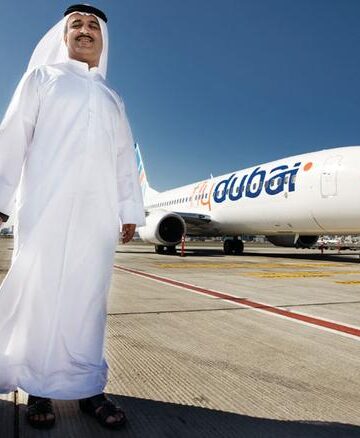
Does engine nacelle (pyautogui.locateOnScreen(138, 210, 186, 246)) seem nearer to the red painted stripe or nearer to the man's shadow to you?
the red painted stripe

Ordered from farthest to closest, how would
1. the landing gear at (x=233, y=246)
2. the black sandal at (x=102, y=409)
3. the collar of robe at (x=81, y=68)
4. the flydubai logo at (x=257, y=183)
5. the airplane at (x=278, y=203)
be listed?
the landing gear at (x=233, y=246) < the flydubai logo at (x=257, y=183) < the airplane at (x=278, y=203) < the collar of robe at (x=81, y=68) < the black sandal at (x=102, y=409)

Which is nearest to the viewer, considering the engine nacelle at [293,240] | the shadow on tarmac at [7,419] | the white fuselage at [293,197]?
the shadow on tarmac at [7,419]

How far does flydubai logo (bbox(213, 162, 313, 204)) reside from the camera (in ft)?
40.1

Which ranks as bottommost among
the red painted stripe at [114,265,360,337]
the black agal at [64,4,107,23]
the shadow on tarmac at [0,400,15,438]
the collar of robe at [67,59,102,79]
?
the shadow on tarmac at [0,400,15,438]

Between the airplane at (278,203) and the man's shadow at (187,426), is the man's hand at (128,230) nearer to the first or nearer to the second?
the man's shadow at (187,426)

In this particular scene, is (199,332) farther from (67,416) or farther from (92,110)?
(92,110)

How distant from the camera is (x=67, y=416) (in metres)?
1.77

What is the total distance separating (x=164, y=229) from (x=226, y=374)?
13681 millimetres

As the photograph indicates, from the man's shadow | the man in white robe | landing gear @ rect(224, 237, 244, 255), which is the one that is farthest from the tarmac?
landing gear @ rect(224, 237, 244, 255)

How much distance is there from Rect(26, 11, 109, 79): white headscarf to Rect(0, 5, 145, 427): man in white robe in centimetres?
23

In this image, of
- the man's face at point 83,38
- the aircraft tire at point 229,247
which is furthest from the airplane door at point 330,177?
the man's face at point 83,38

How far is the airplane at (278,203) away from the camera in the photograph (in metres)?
10.7

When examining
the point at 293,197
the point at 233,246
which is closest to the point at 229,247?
the point at 233,246

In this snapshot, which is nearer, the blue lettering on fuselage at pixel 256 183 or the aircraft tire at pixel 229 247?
the blue lettering on fuselage at pixel 256 183
